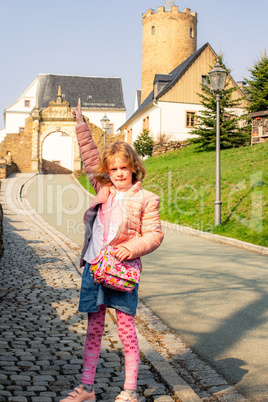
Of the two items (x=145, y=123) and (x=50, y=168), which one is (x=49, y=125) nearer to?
(x=50, y=168)

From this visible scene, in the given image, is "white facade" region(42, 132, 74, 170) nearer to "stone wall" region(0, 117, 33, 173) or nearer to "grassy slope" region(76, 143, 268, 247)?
"stone wall" region(0, 117, 33, 173)

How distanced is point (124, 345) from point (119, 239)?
→ 0.69 meters

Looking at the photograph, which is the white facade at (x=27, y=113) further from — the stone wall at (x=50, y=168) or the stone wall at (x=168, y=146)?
the stone wall at (x=168, y=146)

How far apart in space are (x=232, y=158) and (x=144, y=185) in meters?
4.10

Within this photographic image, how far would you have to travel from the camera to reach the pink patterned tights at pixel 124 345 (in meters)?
3.00

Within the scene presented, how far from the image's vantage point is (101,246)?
3.11 meters

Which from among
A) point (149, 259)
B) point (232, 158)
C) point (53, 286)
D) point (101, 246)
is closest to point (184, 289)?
point (53, 286)

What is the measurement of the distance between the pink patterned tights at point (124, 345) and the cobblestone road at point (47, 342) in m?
0.25

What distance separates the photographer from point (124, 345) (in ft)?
9.98

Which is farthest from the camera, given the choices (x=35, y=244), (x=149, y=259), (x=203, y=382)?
(x=35, y=244)

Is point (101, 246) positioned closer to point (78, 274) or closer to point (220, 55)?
point (78, 274)

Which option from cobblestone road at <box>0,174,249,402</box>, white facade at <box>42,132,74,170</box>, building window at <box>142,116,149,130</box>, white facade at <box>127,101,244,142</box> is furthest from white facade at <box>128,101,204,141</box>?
cobblestone road at <box>0,174,249,402</box>

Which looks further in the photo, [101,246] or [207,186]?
[207,186]

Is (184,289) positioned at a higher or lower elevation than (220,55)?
lower
